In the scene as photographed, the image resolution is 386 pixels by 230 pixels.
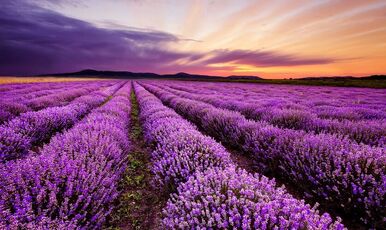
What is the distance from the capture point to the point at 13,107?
23.6 ft

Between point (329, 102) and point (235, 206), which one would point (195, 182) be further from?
point (329, 102)

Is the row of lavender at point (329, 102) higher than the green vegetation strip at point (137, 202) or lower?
higher

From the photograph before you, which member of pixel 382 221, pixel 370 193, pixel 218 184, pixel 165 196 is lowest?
pixel 165 196

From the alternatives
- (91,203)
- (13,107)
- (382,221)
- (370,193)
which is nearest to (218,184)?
(91,203)

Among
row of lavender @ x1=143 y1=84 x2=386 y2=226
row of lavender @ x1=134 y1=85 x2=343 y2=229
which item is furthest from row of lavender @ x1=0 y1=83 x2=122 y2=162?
row of lavender @ x1=143 y1=84 x2=386 y2=226

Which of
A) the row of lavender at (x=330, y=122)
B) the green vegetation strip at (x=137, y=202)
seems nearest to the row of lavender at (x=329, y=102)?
the row of lavender at (x=330, y=122)

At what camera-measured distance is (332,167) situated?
2.93m

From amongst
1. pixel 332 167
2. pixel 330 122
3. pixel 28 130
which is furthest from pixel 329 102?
→ pixel 28 130

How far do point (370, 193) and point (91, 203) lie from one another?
2722mm

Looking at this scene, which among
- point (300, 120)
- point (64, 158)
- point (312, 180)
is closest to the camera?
point (64, 158)

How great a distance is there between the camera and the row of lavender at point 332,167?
235cm

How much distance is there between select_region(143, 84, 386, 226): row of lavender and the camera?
2354 millimetres

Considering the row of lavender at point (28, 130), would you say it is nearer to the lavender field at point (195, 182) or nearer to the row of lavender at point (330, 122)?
the lavender field at point (195, 182)

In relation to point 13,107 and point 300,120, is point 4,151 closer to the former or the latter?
point 13,107
